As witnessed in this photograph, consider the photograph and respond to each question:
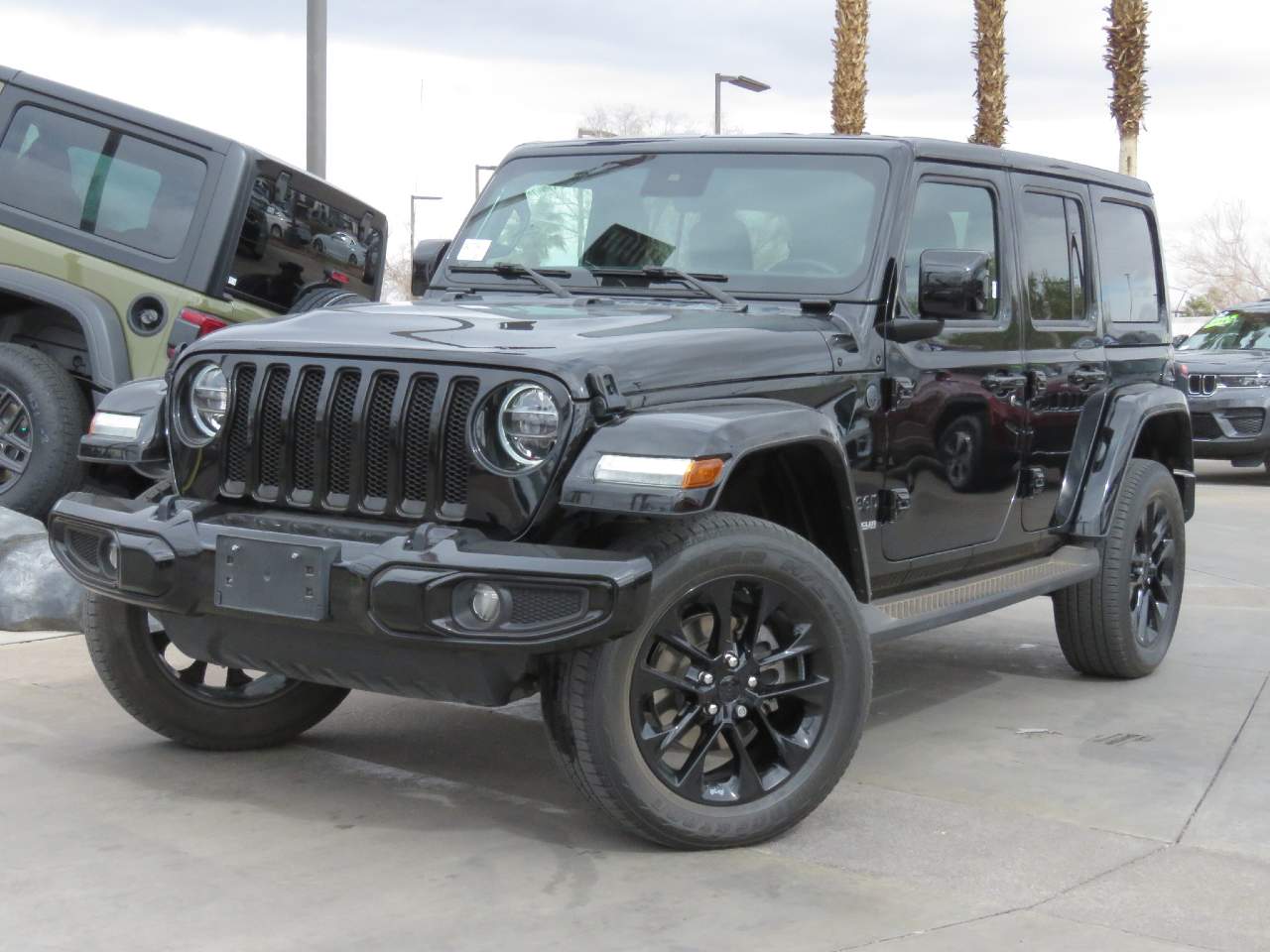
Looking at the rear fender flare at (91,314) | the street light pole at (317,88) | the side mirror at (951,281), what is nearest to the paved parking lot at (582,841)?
the side mirror at (951,281)

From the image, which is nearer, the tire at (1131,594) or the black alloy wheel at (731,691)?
the black alloy wheel at (731,691)

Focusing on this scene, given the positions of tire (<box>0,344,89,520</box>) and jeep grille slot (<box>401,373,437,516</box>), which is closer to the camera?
jeep grille slot (<box>401,373,437,516</box>)

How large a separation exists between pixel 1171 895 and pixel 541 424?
1.90 m

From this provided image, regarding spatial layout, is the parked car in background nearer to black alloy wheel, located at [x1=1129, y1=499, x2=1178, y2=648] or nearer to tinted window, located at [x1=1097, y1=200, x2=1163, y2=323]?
tinted window, located at [x1=1097, y1=200, x2=1163, y2=323]

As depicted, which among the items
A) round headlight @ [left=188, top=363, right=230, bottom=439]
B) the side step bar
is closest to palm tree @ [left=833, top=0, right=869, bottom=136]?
the side step bar

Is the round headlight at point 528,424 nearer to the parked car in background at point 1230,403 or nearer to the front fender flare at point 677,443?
the front fender flare at point 677,443

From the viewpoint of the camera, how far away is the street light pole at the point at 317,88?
1199 centimetres

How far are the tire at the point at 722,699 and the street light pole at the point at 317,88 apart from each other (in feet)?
27.0

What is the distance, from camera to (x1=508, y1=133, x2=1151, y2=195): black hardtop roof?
217 inches

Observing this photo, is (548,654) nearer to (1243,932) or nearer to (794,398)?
(794,398)

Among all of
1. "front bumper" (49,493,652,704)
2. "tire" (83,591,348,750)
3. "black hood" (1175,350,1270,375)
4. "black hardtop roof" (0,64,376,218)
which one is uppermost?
"black hardtop roof" (0,64,376,218)

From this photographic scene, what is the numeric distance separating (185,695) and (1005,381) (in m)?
2.86

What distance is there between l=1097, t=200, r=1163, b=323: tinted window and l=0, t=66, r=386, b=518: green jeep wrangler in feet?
12.2

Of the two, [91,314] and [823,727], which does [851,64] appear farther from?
[823,727]
